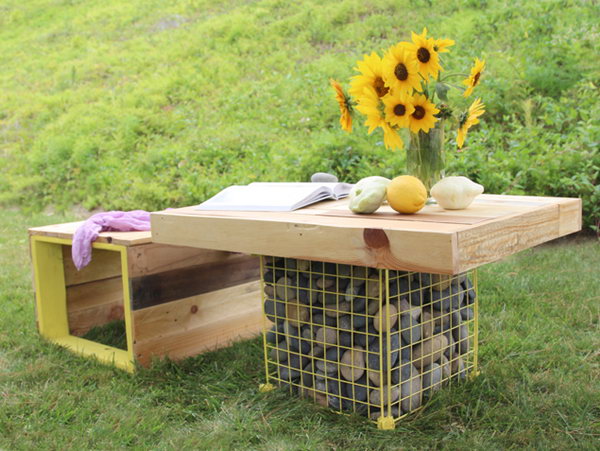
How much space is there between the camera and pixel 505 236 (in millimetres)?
1593

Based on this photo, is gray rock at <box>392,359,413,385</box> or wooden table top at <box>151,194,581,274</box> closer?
wooden table top at <box>151,194,581,274</box>

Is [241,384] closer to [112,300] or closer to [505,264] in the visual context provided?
[112,300]

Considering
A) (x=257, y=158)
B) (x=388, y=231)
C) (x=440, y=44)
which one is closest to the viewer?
(x=388, y=231)

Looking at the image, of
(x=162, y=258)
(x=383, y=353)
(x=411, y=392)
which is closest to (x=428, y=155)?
(x=383, y=353)

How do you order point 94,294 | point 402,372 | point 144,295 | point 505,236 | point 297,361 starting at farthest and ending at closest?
point 94,294, point 144,295, point 297,361, point 402,372, point 505,236

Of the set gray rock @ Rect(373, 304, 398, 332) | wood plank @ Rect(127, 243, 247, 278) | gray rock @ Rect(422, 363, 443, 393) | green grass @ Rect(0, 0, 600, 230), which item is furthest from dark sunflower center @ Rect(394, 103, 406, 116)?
green grass @ Rect(0, 0, 600, 230)

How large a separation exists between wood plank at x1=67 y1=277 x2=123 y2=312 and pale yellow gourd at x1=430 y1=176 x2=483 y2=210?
1.62m

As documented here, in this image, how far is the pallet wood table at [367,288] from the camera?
5.07ft

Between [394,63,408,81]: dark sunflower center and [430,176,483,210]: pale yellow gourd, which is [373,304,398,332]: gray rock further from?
[394,63,408,81]: dark sunflower center

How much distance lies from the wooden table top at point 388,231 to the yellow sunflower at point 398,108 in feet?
0.83

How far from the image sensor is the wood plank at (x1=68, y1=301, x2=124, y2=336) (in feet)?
8.90

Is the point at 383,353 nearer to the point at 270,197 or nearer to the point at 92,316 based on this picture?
the point at 270,197

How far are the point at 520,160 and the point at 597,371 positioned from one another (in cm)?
194

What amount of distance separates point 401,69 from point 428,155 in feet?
0.91
